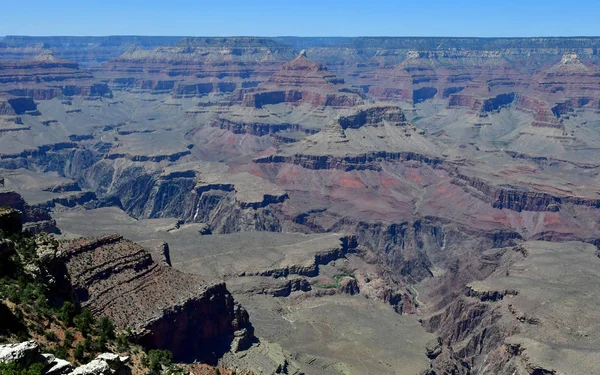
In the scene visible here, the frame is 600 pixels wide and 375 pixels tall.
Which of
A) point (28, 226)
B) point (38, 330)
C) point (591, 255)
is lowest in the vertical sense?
point (591, 255)

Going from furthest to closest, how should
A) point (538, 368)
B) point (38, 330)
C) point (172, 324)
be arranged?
point (538, 368) → point (172, 324) → point (38, 330)

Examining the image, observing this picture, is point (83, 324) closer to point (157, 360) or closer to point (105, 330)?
point (105, 330)

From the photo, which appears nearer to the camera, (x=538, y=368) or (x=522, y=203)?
(x=538, y=368)

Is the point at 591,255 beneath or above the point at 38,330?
beneath

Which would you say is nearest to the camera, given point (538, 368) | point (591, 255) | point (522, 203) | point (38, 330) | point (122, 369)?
point (122, 369)

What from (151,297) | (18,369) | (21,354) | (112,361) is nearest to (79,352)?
(112,361)

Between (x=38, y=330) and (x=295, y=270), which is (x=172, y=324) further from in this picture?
(x=295, y=270)

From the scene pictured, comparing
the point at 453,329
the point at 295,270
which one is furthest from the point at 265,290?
the point at 453,329

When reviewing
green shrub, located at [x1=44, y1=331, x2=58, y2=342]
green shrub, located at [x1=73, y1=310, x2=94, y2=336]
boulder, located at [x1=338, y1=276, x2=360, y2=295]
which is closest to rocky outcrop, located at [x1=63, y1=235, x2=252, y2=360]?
green shrub, located at [x1=73, y1=310, x2=94, y2=336]
